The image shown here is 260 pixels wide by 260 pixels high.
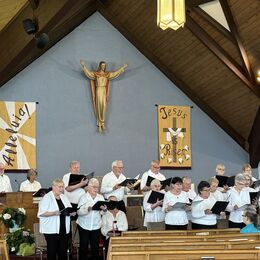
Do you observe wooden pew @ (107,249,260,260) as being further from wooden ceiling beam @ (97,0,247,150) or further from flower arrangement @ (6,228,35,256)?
wooden ceiling beam @ (97,0,247,150)

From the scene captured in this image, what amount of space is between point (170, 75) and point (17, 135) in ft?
12.5

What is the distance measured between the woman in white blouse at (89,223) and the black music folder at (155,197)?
0.71 metres

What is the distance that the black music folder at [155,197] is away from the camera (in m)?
7.69

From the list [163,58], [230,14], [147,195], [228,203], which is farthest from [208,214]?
[163,58]

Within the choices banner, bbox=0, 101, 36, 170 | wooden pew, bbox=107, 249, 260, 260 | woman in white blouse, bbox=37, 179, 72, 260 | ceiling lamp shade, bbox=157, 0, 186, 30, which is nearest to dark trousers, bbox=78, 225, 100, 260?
woman in white blouse, bbox=37, 179, 72, 260

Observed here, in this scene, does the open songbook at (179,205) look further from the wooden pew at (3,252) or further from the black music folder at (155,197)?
the wooden pew at (3,252)

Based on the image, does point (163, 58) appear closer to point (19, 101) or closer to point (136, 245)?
point (19, 101)

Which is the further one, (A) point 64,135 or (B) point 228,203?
(A) point 64,135

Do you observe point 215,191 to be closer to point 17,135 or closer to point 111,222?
point 111,222

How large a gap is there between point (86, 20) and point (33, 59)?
1.55 metres

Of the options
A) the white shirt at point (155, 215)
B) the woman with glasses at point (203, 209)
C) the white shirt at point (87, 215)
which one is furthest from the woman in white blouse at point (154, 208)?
the white shirt at point (87, 215)

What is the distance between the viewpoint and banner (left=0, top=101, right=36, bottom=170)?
11.4m

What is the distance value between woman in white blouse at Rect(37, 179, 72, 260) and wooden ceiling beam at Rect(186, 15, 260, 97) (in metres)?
5.29

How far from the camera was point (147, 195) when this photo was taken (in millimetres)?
7934
